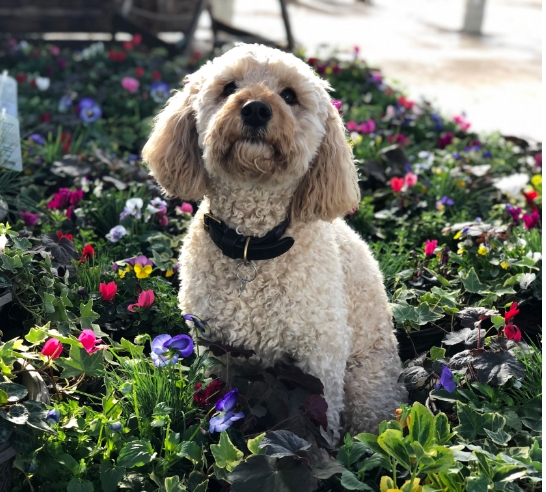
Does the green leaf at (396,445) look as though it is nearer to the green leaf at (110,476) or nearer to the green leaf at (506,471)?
the green leaf at (506,471)

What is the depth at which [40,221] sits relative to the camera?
3.67 metres

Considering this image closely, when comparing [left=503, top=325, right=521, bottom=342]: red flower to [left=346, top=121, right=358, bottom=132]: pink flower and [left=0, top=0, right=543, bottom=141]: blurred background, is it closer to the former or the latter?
[left=346, top=121, right=358, bottom=132]: pink flower

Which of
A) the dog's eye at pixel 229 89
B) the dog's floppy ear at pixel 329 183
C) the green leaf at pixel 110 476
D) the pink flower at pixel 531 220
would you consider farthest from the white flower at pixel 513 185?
the green leaf at pixel 110 476

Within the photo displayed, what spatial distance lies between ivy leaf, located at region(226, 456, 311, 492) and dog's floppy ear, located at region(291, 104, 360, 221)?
90cm

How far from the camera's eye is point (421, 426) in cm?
207

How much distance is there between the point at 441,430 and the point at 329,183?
915mm

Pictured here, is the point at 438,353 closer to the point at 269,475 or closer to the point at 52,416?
the point at 269,475

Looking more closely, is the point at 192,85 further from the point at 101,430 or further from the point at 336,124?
the point at 101,430

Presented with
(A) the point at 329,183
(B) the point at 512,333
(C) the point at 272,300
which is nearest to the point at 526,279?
(B) the point at 512,333

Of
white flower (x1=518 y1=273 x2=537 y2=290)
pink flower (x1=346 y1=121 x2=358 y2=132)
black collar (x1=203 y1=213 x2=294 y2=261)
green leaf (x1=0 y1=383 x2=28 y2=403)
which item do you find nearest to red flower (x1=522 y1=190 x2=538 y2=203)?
white flower (x1=518 y1=273 x2=537 y2=290)

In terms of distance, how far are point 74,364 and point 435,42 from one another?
1155 cm

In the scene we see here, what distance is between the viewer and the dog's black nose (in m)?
2.31

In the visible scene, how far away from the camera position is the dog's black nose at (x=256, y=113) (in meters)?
2.31

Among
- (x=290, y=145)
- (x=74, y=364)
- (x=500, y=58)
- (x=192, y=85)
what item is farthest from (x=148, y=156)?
(x=500, y=58)
